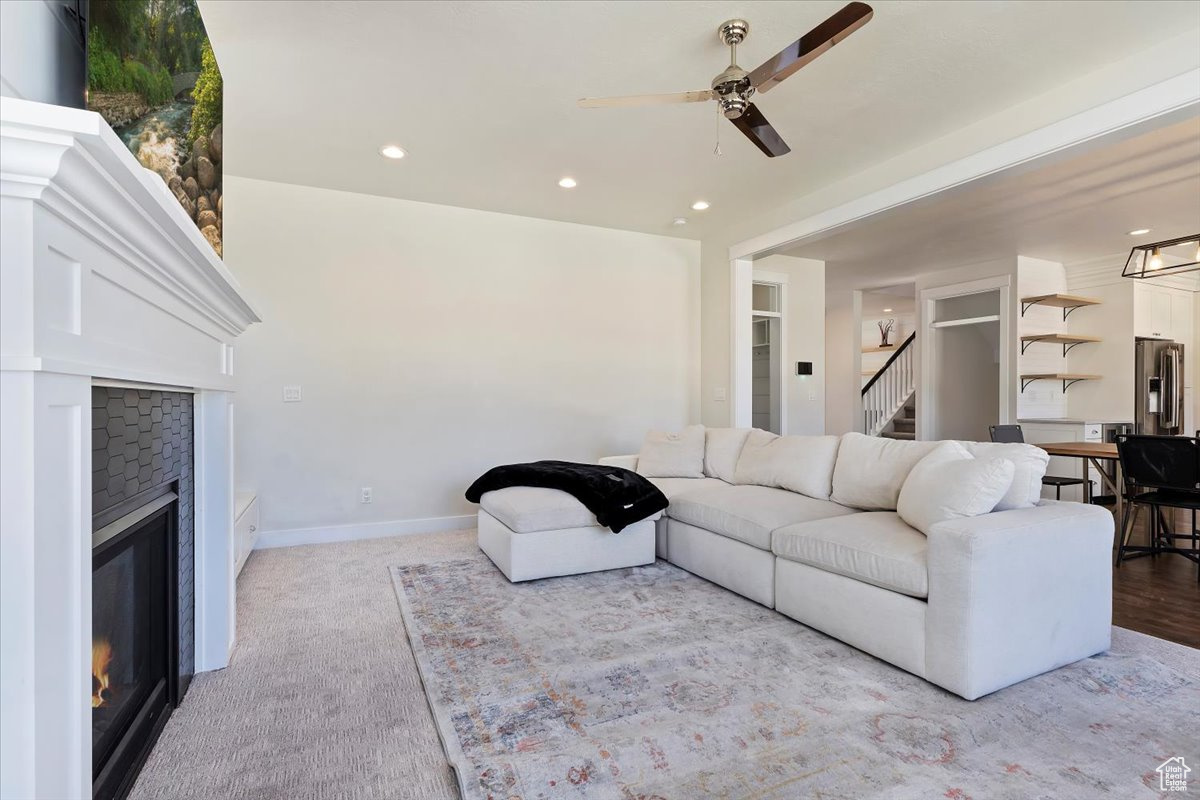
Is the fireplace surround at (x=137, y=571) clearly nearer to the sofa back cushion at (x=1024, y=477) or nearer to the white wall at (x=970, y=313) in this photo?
the sofa back cushion at (x=1024, y=477)

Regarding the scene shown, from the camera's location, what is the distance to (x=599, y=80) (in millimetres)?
2865

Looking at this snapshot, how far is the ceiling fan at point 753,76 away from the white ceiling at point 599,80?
0.26 metres

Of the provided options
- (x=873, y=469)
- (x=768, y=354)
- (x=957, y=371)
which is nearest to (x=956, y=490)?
(x=873, y=469)

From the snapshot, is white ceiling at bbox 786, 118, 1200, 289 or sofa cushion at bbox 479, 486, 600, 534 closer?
sofa cushion at bbox 479, 486, 600, 534

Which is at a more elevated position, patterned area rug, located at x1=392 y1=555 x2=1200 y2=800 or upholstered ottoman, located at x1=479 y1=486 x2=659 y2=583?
upholstered ottoman, located at x1=479 y1=486 x2=659 y2=583

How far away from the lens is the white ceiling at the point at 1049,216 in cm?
365

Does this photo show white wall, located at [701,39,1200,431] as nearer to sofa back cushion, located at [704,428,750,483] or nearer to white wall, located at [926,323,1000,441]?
sofa back cushion, located at [704,428,750,483]

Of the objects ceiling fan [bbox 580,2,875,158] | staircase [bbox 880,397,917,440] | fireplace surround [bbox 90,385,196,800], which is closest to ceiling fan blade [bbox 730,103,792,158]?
ceiling fan [bbox 580,2,875,158]

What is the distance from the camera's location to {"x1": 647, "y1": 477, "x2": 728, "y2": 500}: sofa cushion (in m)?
3.78

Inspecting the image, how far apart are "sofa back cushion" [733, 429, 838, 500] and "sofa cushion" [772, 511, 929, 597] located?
49 centimetres

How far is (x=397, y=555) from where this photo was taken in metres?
3.97

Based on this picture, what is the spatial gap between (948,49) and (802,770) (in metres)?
2.95

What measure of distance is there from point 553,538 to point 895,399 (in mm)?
7115

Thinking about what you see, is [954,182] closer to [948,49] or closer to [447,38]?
[948,49]
